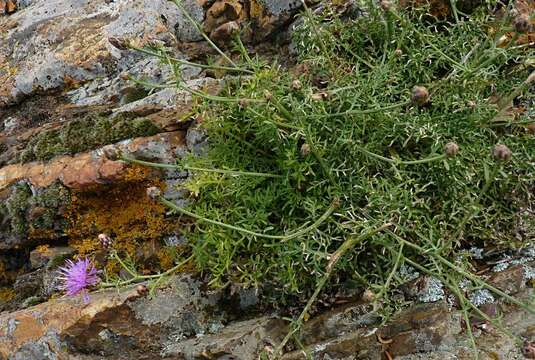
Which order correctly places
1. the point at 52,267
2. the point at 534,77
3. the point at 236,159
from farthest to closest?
the point at 52,267, the point at 236,159, the point at 534,77

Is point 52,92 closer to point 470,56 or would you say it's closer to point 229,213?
point 229,213

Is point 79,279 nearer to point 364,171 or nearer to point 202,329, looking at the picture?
point 202,329

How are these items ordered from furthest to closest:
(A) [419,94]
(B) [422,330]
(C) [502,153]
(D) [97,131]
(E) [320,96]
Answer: (D) [97,131] → (E) [320,96] → (B) [422,330] → (A) [419,94] → (C) [502,153]

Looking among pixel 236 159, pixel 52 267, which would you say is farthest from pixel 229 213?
pixel 52 267

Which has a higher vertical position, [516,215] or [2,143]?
[2,143]

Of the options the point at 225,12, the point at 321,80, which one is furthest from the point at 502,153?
the point at 225,12

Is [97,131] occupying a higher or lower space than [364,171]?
higher
